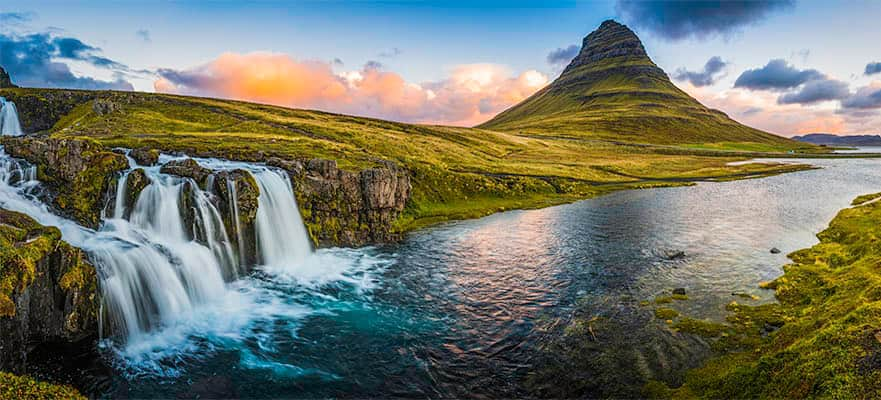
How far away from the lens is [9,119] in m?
75.4

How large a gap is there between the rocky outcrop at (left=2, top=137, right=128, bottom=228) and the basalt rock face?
51.7 ft

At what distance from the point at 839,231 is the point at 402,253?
4250cm

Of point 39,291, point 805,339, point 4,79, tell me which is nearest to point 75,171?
point 39,291

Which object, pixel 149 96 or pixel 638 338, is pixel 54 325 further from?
pixel 149 96

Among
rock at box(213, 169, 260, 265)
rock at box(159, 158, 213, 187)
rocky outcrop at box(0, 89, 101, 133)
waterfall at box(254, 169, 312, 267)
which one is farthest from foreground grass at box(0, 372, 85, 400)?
rocky outcrop at box(0, 89, 101, 133)

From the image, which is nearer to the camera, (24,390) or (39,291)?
(24,390)

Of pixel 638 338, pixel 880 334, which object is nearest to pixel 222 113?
pixel 638 338

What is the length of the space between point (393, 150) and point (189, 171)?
226 ft

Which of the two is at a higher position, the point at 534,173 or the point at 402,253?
the point at 534,173

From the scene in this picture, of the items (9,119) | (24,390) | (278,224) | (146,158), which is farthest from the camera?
(9,119)

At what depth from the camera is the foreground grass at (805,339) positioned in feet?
39.4

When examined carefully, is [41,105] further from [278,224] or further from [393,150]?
[278,224]

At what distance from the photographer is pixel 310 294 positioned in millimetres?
30594

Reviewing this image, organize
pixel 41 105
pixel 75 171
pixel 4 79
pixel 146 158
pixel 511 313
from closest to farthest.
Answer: pixel 511 313, pixel 75 171, pixel 146 158, pixel 41 105, pixel 4 79
